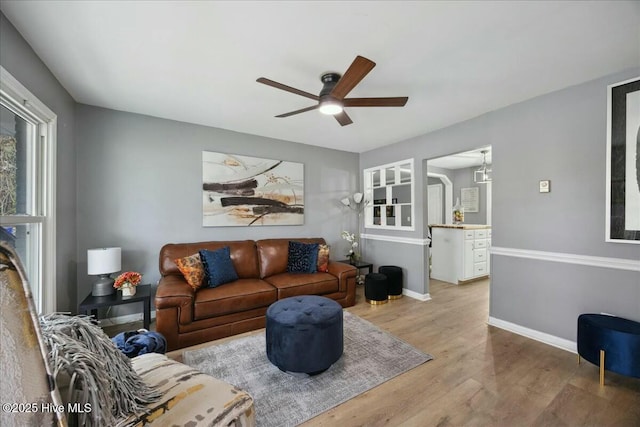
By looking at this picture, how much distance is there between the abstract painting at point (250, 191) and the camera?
3.46 meters

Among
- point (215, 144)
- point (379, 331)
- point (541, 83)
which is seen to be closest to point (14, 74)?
point (215, 144)

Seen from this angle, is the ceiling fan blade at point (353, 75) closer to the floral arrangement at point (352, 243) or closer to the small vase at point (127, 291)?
the small vase at point (127, 291)

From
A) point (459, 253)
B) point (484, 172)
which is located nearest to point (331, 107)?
point (459, 253)

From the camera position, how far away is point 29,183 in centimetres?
202

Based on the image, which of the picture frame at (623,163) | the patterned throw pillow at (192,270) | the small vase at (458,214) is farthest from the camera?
the small vase at (458,214)

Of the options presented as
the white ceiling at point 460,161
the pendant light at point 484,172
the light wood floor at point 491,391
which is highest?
the white ceiling at point 460,161

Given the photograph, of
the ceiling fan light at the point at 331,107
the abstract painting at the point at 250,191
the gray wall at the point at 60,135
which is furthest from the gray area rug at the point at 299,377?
the ceiling fan light at the point at 331,107

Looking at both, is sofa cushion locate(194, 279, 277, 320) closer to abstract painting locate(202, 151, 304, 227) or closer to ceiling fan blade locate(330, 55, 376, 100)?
abstract painting locate(202, 151, 304, 227)

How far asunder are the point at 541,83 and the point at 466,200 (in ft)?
14.8

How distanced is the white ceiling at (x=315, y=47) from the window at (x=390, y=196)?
1454mm

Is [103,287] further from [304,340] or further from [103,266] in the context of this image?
[304,340]

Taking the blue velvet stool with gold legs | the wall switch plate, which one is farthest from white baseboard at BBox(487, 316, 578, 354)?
the wall switch plate

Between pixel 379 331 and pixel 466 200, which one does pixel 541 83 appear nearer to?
pixel 379 331

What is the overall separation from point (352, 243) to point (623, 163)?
134 inches
